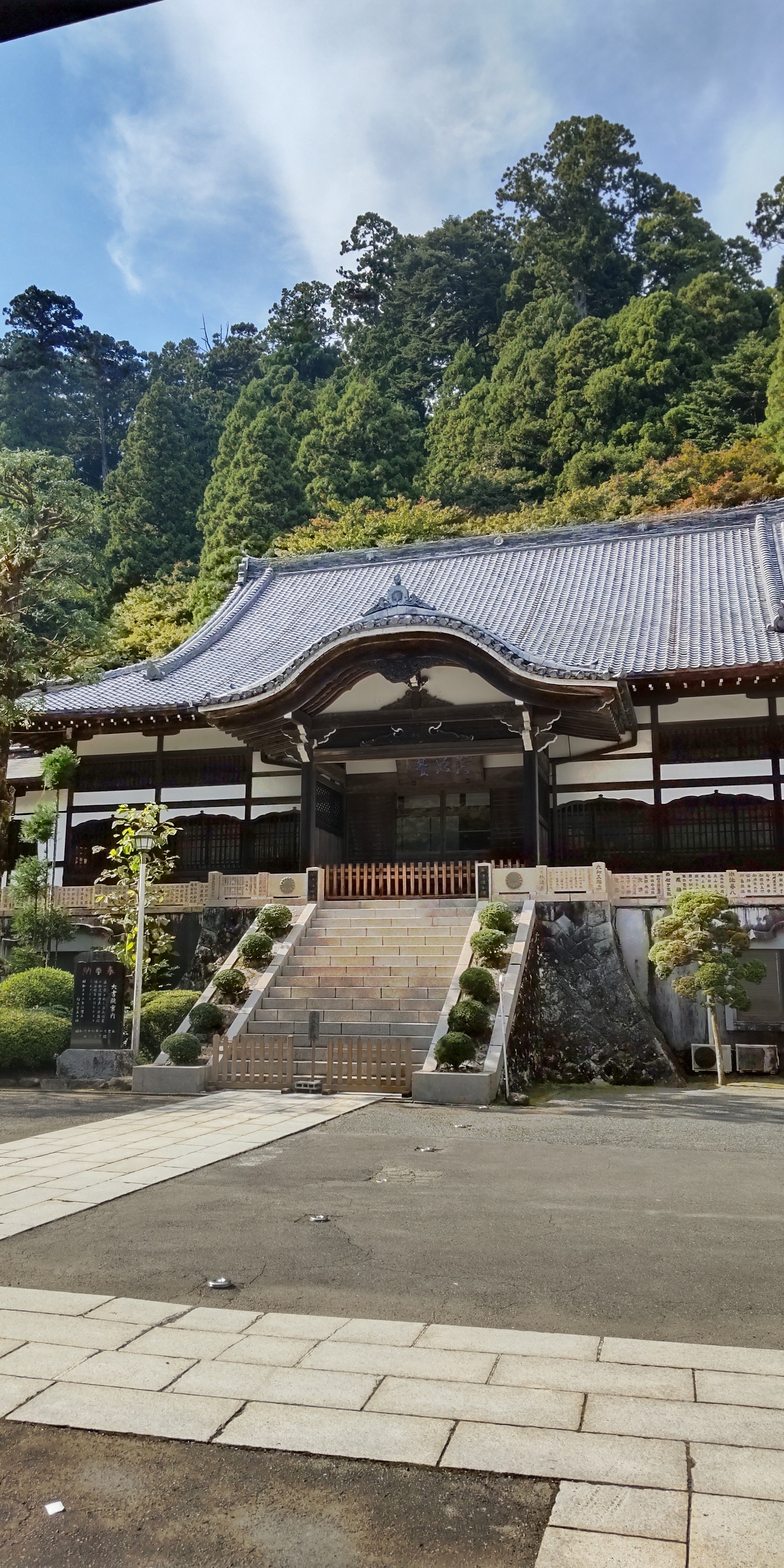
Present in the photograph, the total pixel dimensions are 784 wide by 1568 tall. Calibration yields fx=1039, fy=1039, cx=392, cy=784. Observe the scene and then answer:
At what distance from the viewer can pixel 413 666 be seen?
67.0ft

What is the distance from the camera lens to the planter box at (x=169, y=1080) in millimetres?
14719

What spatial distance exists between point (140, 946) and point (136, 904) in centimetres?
396

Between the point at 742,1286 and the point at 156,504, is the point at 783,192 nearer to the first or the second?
the point at 156,504

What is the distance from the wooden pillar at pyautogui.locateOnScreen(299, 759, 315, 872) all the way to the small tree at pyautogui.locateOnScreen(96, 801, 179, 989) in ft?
8.75

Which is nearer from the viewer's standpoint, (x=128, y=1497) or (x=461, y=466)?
(x=128, y=1497)

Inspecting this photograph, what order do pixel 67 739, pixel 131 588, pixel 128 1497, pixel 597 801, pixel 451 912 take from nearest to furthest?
pixel 128 1497, pixel 451 912, pixel 597 801, pixel 67 739, pixel 131 588

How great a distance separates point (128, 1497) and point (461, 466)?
54638 mm

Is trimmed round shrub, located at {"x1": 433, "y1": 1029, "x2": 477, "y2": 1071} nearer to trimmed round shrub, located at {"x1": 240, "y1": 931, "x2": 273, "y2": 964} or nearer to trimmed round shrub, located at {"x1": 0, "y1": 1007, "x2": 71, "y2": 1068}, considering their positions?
trimmed round shrub, located at {"x1": 240, "y1": 931, "x2": 273, "y2": 964}

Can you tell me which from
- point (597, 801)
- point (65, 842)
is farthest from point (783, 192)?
point (65, 842)

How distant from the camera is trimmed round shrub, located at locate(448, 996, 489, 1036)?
14758 mm

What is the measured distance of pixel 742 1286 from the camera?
559 centimetres

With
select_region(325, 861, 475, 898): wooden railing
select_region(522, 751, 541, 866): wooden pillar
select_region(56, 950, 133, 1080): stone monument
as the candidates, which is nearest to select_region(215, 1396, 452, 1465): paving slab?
select_region(56, 950, 133, 1080): stone monument

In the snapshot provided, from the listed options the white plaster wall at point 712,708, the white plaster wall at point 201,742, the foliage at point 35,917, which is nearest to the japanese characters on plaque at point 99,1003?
the foliage at point 35,917

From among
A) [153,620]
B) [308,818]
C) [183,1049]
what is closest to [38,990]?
[183,1049]
